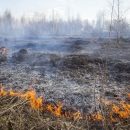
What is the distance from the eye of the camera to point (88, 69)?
15.4m

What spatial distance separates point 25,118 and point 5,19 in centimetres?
10332

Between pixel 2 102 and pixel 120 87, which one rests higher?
pixel 2 102

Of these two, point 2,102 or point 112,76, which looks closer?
point 2,102

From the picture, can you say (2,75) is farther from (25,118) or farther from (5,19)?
(5,19)

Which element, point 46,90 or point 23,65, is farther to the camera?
point 23,65

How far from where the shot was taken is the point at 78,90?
37.7ft

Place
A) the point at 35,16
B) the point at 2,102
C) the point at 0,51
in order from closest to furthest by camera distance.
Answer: the point at 2,102, the point at 0,51, the point at 35,16

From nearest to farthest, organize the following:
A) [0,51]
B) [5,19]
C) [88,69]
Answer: [88,69] → [0,51] → [5,19]

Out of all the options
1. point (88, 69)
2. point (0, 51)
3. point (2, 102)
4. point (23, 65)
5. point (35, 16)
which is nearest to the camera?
point (2, 102)

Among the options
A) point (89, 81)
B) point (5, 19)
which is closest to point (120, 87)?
point (89, 81)

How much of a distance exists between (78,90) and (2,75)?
4404 millimetres

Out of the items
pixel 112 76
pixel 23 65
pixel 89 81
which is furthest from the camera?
pixel 23 65

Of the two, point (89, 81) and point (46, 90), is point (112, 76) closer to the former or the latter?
point (89, 81)

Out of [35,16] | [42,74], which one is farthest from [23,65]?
[35,16]
